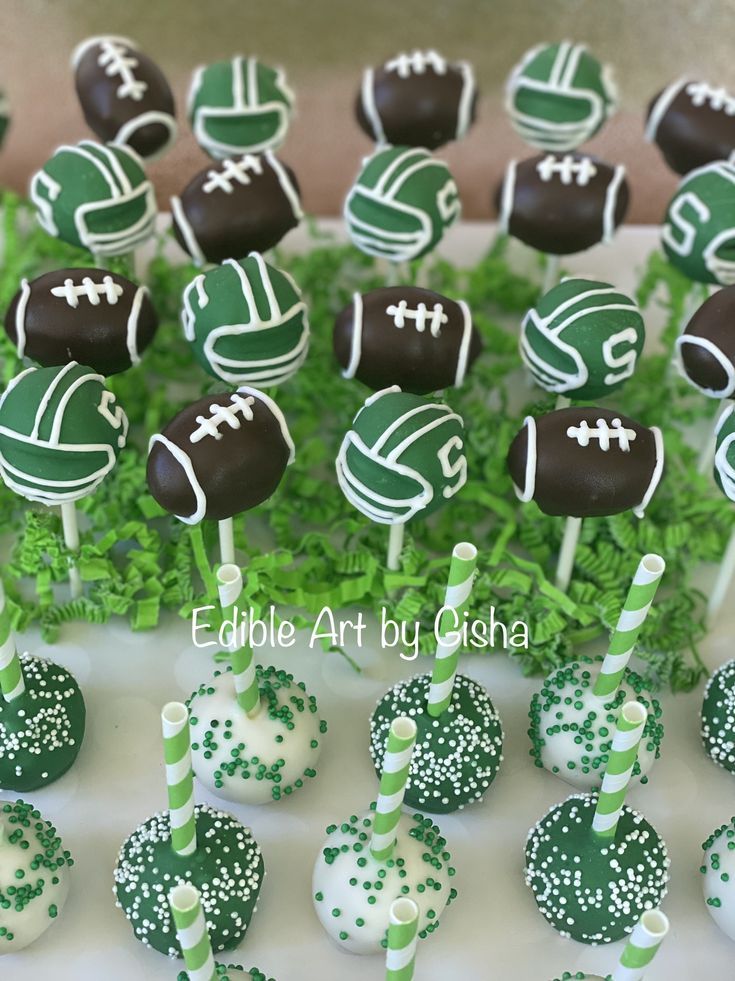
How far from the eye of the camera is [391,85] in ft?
5.74

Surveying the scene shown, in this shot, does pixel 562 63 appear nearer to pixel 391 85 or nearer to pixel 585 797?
pixel 391 85

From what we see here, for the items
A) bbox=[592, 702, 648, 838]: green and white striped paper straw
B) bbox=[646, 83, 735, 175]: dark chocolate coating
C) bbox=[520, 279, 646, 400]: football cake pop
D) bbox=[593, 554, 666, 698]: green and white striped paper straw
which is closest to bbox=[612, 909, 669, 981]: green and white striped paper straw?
bbox=[592, 702, 648, 838]: green and white striped paper straw

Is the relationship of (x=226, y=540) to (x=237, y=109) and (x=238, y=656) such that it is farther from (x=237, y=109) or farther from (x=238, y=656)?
(x=237, y=109)

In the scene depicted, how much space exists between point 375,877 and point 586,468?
18.4 inches

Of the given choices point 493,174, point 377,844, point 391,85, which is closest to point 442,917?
point 377,844

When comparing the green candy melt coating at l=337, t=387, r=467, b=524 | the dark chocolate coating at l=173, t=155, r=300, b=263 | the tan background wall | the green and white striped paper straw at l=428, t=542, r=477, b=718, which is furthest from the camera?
the tan background wall

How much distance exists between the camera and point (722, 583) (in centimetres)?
148

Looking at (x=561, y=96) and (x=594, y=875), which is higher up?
(x=561, y=96)

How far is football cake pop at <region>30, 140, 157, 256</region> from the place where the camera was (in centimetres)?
155

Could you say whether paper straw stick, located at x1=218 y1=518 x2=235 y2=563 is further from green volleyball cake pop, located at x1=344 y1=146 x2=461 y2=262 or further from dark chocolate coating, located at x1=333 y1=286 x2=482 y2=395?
green volleyball cake pop, located at x1=344 y1=146 x2=461 y2=262

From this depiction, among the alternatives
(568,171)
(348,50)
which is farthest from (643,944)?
(348,50)

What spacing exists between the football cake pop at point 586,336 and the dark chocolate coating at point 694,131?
17.2 inches

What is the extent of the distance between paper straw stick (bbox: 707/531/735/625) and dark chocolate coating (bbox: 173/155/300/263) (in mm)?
694

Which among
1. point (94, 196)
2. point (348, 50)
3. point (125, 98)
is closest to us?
point (94, 196)
